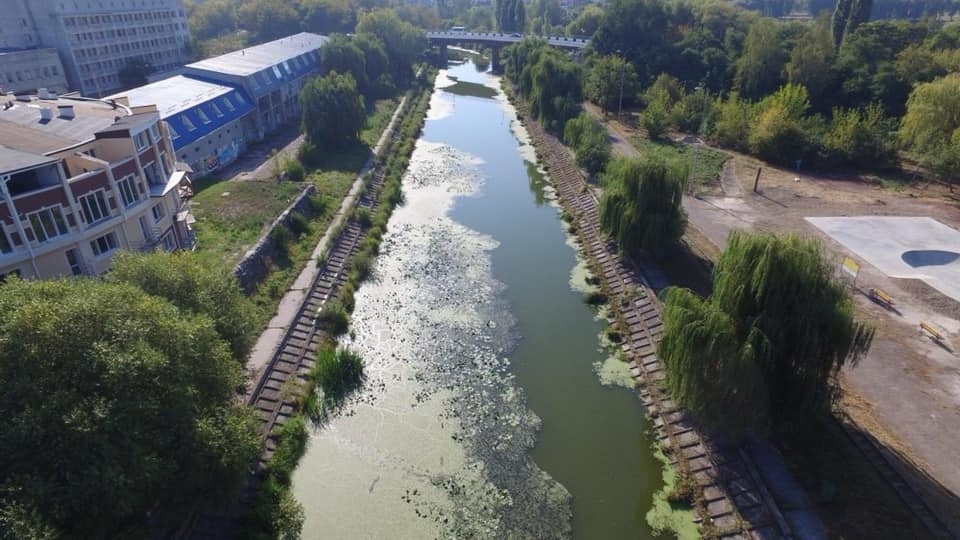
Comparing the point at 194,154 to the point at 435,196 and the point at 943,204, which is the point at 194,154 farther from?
the point at 943,204

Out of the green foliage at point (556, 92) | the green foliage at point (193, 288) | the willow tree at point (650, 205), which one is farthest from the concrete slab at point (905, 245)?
the green foliage at point (193, 288)

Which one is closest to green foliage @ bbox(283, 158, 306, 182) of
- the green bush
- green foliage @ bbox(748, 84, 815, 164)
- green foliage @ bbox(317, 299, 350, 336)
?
the green bush

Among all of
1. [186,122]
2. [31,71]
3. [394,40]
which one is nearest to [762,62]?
[394,40]

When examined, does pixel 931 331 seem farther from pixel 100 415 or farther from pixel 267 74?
pixel 267 74

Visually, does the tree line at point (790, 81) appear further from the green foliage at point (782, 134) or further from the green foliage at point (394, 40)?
the green foliage at point (394, 40)

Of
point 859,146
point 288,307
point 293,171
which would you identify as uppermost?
point 859,146

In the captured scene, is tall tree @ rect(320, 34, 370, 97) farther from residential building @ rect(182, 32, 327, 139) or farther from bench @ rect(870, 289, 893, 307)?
bench @ rect(870, 289, 893, 307)

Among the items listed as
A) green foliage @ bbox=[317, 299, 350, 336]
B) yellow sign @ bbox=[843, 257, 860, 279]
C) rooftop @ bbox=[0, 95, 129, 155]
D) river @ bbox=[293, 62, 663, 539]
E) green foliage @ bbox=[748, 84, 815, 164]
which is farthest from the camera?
green foliage @ bbox=[748, 84, 815, 164]
